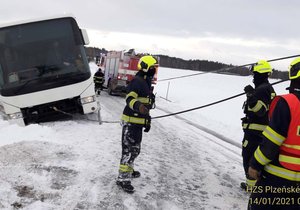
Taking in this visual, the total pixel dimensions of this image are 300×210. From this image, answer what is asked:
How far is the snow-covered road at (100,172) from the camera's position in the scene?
4992 millimetres

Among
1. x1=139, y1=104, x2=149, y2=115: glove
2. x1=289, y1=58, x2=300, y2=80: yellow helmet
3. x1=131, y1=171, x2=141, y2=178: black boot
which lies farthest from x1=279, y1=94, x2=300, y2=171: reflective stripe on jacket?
x1=131, y1=171, x2=141, y2=178: black boot

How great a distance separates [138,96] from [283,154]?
2.68 metres

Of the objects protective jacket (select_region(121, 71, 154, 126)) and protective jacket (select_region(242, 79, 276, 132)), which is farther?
protective jacket (select_region(121, 71, 154, 126))

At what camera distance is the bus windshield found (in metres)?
Result: 9.01

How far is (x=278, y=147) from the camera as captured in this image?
3.35 meters

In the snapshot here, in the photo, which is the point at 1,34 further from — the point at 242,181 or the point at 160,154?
the point at 242,181

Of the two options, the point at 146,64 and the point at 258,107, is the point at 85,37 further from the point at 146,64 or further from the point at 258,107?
the point at 258,107

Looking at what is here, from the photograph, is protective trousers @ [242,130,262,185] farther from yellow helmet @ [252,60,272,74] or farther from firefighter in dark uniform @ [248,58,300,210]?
firefighter in dark uniform @ [248,58,300,210]

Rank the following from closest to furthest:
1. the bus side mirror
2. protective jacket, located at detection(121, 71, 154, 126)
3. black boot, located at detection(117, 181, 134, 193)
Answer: black boot, located at detection(117, 181, 134, 193) < protective jacket, located at detection(121, 71, 154, 126) < the bus side mirror

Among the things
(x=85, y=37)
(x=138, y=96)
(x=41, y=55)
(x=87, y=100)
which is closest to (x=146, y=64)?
(x=138, y=96)

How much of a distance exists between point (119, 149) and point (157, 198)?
244 cm

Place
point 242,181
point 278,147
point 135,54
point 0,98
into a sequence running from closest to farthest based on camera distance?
point 278,147
point 242,181
point 0,98
point 135,54

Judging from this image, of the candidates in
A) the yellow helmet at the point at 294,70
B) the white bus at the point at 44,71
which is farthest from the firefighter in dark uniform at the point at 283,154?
the white bus at the point at 44,71

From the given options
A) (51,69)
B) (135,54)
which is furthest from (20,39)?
(135,54)
